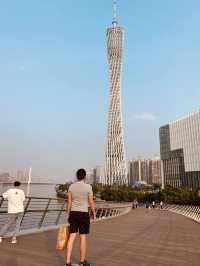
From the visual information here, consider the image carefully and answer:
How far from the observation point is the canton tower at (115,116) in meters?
127

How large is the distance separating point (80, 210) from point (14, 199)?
364 centimetres

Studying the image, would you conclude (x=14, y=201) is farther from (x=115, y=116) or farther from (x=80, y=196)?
(x=115, y=116)

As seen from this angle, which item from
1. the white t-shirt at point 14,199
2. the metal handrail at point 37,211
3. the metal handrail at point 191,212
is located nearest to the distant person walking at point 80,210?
the white t-shirt at point 14,199

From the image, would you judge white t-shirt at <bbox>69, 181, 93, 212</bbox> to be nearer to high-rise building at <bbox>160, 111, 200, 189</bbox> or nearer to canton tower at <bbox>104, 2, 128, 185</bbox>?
canton tower at <bbox>104, 2, 128, 185</bbox>

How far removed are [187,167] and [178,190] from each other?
46861mm

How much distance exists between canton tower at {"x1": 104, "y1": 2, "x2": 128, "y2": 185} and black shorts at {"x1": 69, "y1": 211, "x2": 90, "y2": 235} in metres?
119

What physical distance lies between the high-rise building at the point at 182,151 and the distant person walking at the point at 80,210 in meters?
128

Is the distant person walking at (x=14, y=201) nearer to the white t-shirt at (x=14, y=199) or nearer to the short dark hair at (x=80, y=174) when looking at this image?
the white t-shirt at (x=14, y=199)

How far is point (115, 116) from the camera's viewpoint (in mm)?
126812

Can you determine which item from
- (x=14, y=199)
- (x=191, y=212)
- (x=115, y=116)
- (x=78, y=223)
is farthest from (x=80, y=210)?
(x=115, y=116)

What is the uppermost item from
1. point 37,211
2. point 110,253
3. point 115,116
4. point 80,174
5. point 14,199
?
point 115,116

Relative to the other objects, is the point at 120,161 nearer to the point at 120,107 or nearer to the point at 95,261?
the point at 120,107

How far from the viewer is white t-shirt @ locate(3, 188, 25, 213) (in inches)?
391

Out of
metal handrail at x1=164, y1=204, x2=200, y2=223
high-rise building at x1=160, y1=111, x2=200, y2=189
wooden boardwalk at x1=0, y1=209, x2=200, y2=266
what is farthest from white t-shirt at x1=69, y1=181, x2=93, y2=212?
high-rise building at x1=160, y1=111, x2=200, y2=189
